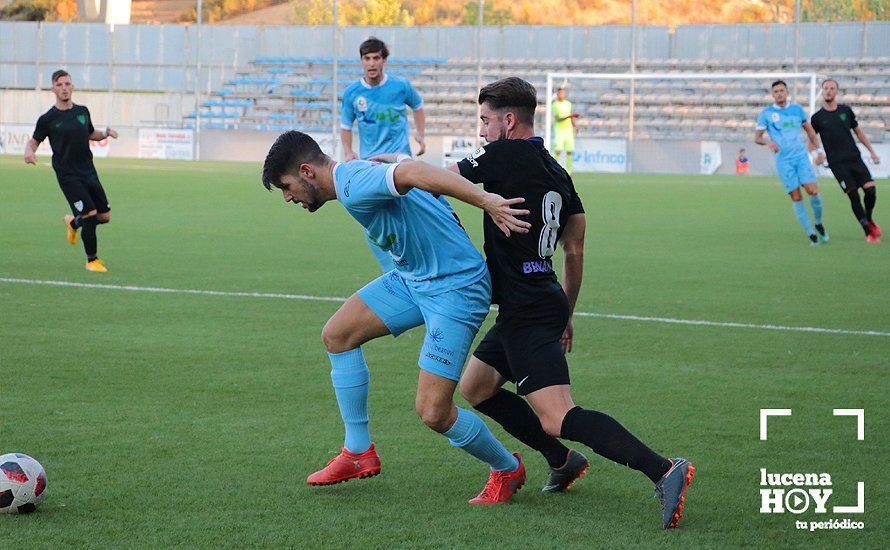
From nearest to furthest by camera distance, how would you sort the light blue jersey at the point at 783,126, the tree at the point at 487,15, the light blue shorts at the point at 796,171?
1. the light blue shorts at the point at 796,171
2. the light blue jersey at the point at 783,126
3. the tree at the point at 487,15

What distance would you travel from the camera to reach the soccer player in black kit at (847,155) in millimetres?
16203

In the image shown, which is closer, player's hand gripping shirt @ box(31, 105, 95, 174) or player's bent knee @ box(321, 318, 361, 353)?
player's bent knee @ box(321, 318, 361, 353)

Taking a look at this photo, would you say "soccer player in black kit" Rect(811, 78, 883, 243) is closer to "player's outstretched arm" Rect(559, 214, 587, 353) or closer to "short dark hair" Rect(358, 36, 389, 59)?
"short dark hair" Rect(358, 36, 389, 59)

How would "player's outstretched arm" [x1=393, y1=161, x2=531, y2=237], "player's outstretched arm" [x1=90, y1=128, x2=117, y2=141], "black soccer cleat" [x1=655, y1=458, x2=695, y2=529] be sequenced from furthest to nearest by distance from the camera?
"player's outstretched arm" [x1=90, y1=128, x2=117, y2=141]
"black soccer cleat" [x1=655, y1=458, x2=695, y2=529]
"player's outstretched arm" [x1=393, y1=161, x2=531, y2=237]

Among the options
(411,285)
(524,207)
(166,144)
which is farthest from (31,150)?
(166,144)

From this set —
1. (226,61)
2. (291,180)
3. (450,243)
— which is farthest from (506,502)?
(226,61)

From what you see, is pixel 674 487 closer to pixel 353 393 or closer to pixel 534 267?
pixel 534 267

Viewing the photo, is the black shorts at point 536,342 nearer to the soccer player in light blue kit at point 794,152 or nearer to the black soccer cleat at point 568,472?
the black soccer cleat at point 568,472

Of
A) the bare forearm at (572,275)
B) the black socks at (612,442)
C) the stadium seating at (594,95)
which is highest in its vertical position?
the stadium seating at (594,95)

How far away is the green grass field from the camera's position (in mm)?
4462

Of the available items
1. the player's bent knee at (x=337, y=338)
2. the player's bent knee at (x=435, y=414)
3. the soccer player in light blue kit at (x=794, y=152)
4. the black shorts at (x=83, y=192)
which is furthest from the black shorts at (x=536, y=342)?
the soccer player in light blue kit at (x=794, y=152)

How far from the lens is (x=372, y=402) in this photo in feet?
21.1

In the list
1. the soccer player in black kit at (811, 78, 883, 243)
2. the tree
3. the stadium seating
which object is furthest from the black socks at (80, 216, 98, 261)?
the tree

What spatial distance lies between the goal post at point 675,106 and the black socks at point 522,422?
1491 inches
